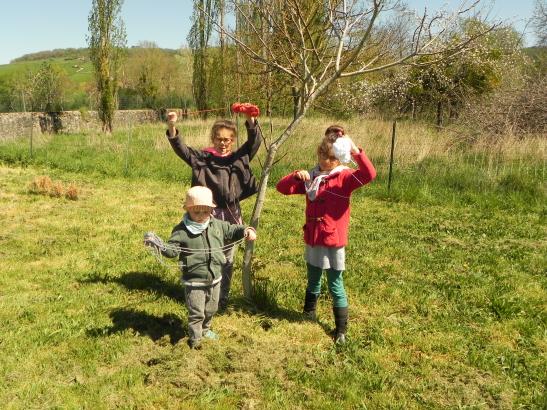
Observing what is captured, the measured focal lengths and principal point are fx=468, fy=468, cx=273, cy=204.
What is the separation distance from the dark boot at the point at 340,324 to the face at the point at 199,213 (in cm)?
128

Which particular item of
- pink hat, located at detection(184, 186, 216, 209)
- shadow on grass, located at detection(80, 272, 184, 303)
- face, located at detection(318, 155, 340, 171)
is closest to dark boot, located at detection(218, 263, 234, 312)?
shadow on grass, located at detection(80, 272, 184, 303)

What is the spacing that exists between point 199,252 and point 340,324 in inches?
51.2

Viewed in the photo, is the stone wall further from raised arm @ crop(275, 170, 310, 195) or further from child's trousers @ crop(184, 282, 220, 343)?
child's trousers @ crop(184, 282, 220, 343)

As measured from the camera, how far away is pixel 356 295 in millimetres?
4660

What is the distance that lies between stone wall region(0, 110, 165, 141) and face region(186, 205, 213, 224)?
54.0 feet

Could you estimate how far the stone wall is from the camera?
2063 centimetres

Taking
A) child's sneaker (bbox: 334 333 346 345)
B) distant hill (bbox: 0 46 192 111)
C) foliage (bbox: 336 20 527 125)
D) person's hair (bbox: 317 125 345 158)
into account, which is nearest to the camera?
person's hair (bbox: 317 125 345 158)

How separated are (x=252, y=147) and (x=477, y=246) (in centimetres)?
393

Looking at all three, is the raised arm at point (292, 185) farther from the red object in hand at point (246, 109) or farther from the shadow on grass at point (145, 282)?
the shadow on grass at point (145, 282)

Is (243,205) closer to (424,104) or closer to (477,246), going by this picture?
(477,246)

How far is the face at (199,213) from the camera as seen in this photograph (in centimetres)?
327

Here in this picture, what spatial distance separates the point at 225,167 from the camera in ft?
12.6

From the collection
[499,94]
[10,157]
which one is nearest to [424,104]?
[499,94]

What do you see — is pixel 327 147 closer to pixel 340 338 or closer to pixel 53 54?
pixel 340 338
